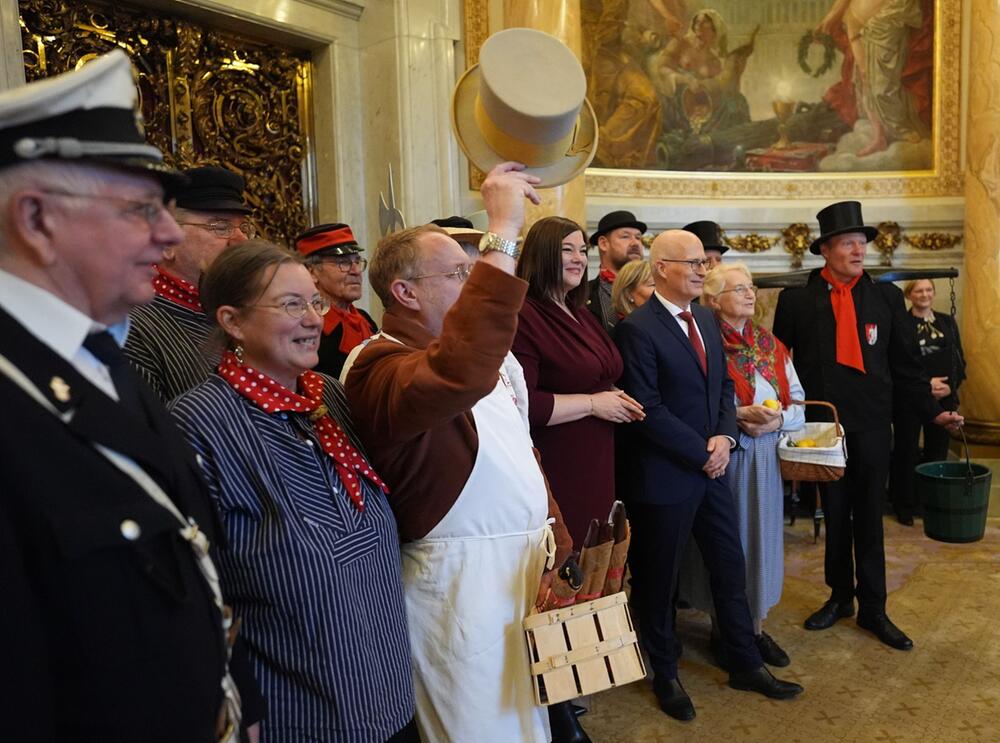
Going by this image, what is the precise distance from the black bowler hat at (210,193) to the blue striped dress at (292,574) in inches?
32.6

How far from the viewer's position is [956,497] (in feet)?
16.1

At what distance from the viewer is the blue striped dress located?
147cm

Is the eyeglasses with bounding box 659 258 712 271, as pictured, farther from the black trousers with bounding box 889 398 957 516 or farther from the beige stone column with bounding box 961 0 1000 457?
the beige stone column with bounding box 961 0 1000 457

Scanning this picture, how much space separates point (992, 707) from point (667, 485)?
1495mm

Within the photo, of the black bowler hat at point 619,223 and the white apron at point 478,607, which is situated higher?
the black bowler hat at point 619,223

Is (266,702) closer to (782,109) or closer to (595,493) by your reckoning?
(595,493)

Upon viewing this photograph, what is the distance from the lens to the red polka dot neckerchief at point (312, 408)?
158cm

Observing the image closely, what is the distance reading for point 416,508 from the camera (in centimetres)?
185

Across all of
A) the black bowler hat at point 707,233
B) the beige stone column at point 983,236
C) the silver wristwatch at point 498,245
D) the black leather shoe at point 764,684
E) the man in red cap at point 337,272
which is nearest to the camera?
the silver wristwatch at point 498,245

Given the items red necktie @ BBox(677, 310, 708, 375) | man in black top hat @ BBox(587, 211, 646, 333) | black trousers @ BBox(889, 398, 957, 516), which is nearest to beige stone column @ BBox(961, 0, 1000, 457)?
black trousers @ BBox(889, 398, 957, 516)

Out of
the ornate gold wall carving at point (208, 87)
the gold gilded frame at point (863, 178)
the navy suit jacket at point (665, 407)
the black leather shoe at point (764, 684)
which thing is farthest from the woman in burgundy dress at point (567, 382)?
the gold gilded frame at point (863, 178)

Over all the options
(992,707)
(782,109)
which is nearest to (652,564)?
(992,707)

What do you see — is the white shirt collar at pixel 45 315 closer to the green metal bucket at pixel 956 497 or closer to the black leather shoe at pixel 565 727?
the black leather shoe at pixel 565 727

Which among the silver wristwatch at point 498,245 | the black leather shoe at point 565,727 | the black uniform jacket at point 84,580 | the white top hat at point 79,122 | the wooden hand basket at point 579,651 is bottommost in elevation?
the black leather shoe at point 565,727
